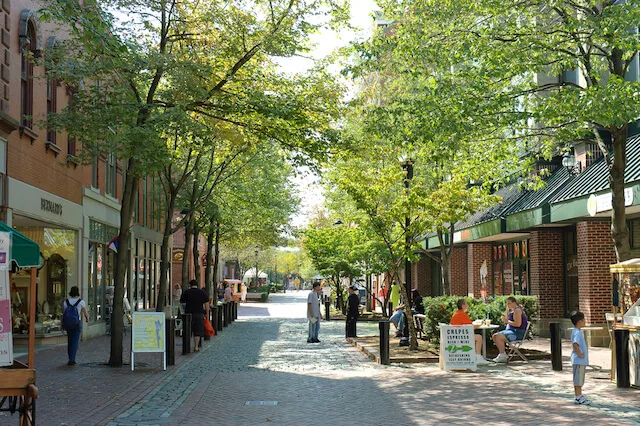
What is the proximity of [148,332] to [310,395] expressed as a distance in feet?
16.0

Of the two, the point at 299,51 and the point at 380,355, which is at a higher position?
the point at 299,51

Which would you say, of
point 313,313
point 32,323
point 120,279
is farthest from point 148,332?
point 313,313

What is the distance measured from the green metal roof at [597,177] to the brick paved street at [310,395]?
4835mm

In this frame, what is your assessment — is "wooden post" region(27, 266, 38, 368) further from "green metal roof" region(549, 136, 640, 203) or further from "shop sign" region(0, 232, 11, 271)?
"green metal roof" region(549, 136, 640, 203)

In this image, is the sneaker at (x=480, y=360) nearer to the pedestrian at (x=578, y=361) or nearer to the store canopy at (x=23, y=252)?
the pedestrian at (x=578, y=361)

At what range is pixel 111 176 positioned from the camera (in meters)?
29.7

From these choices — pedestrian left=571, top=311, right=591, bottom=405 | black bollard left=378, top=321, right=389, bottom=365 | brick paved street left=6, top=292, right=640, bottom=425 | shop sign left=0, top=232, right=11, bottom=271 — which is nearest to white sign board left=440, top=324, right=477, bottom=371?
brick paved street left=6, top=292, right=640, bottom=425

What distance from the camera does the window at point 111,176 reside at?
29.1m

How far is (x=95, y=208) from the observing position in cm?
2647

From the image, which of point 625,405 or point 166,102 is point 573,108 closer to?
point 625,405

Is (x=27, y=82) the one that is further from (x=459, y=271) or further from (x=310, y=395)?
(x=459, y=271)

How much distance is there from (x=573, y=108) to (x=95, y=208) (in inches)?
675

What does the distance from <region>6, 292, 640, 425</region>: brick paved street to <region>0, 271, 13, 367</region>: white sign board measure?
1.51 metres

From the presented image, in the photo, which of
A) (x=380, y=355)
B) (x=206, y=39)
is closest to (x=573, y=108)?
(x=380, y=355)
